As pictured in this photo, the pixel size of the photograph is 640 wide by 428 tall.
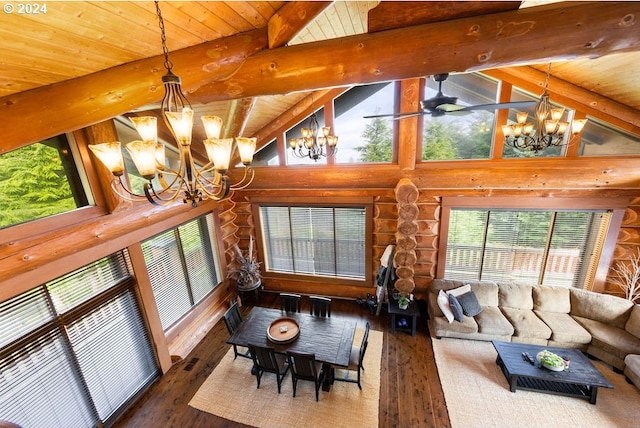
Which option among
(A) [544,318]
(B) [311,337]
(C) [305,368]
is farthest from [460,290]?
(C) [305,368]

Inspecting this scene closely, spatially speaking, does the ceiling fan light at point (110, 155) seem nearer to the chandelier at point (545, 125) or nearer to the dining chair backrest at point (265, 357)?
the dining chair backrest at point (265, 357)

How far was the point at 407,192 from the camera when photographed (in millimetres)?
4680

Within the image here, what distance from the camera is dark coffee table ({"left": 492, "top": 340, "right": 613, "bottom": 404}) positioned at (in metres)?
3.52

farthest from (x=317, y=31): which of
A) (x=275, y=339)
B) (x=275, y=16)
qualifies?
(x=275, y=339)

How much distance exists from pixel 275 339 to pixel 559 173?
17.7ft

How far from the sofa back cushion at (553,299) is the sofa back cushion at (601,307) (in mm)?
92

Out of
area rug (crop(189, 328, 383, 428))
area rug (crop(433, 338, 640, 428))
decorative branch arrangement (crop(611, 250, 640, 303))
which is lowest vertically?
area rug (crop(433, 338, 640, 428))

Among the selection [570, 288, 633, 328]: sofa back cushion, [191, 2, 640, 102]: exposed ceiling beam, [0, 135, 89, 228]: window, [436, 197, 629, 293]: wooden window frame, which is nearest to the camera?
[191, 2, 640, 102]: exposed ceiling beam

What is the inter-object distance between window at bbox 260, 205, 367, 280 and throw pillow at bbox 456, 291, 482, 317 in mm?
2039

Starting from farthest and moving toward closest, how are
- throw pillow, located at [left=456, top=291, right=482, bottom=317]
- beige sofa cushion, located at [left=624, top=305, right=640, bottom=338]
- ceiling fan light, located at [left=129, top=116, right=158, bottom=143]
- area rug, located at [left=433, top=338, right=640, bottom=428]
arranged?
1. throw pillow, located at [left=456, top=291, right=482, bottom=317]
2. beige sofa cushion, located at [left=624, top=305, right=640, bottom=338]
3. area rug, located at [left=433, top=338, right=640, bottom=428]
4. ceiling fan light, located at [left=129, top=116, right=158, bottom=143]

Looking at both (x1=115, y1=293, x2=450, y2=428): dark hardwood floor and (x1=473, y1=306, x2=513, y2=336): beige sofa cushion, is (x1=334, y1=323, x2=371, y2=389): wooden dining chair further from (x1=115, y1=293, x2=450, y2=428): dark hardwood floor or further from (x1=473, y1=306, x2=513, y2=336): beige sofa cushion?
(x1=473, y1=306, x2=513, y2=336): beige sofa cushion

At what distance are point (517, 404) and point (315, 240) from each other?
4.30 m

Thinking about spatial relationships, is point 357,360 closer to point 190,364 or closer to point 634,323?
point 190,364

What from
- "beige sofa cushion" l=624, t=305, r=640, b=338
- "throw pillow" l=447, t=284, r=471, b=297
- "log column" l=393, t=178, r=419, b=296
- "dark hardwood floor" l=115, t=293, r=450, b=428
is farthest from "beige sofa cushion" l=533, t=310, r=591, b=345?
"log column" l=393, t=178, r=419, b=296
